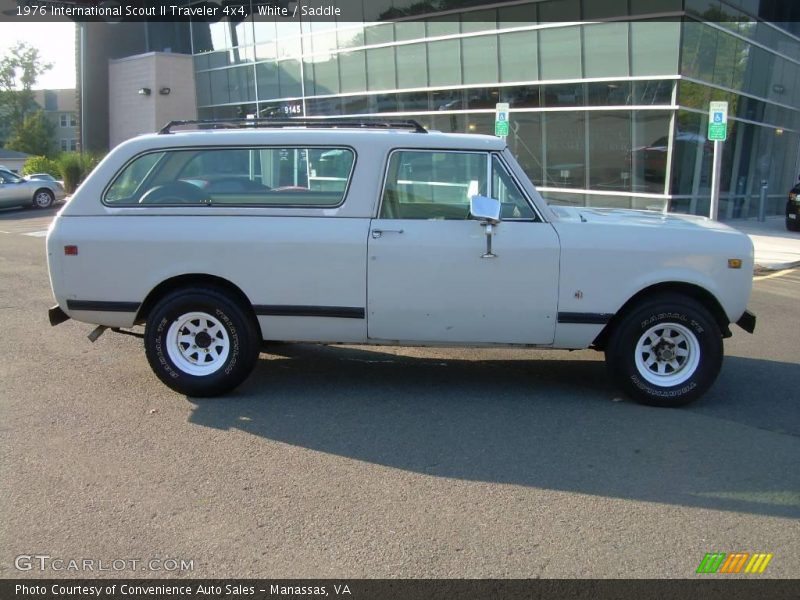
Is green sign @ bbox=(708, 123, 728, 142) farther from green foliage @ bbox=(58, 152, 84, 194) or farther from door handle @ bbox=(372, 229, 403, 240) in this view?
green foliage @ bbox=(58, 152, 84, 194)

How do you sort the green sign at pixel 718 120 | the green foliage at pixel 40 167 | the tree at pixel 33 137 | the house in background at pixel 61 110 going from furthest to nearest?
the house in background at pixel 61 110, the tree at pixel 33 137, the green foliage at pixel 40 167, the green sign at pixel 718 120

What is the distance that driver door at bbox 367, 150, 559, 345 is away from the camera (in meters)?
5.19

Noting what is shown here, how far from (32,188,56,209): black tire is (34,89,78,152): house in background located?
69.1 m

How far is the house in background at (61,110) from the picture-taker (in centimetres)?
8775

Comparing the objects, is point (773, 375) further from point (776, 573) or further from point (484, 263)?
point (776, 573)

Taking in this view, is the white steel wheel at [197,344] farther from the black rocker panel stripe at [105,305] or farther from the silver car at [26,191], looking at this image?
the silver car at [26,191]

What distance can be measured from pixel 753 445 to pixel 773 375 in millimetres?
1859

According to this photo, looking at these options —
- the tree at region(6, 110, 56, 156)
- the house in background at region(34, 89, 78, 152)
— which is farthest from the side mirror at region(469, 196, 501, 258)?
the house in background at region(34, 89, 78, 152)

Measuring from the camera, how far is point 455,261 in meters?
5.19

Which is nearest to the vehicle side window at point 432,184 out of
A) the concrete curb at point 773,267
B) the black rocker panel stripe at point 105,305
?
the black rocker panel stripe at point 105,305

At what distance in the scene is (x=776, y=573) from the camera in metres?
3.22

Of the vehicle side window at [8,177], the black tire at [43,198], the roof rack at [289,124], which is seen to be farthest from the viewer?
the black tire at [43,198]

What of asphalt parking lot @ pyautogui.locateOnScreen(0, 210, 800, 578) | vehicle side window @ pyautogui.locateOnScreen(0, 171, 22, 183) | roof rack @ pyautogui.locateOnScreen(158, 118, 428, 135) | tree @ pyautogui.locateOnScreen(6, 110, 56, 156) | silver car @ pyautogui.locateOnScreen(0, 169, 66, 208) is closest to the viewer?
asphalt parking lot @ pyautogui.locateOnScreen(0, 210, 800, 578)
